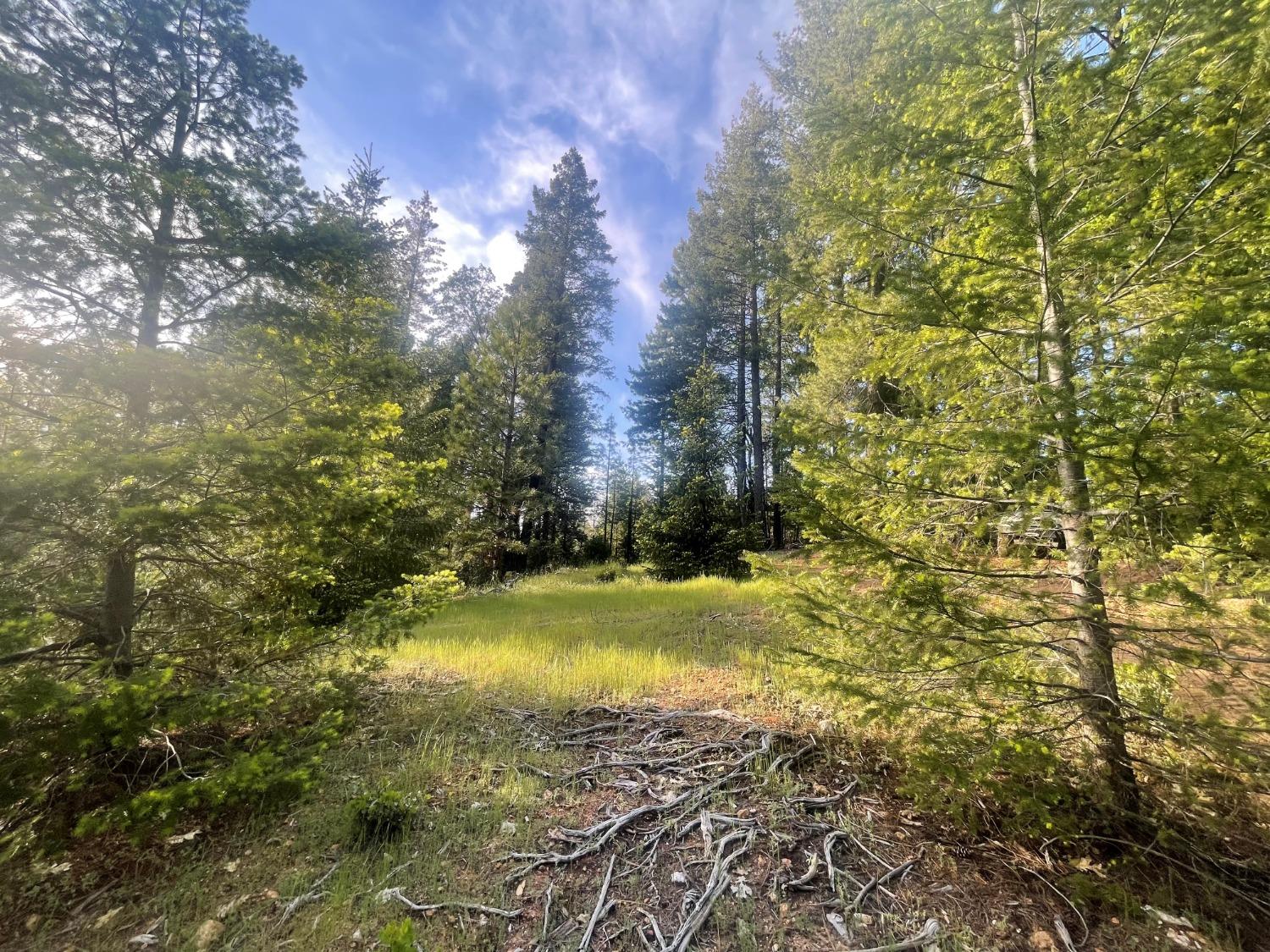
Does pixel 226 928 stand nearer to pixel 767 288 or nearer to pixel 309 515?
pixel 309 515

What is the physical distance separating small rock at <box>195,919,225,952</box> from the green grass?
1.93 metres

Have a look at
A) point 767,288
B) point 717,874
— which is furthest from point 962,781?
point 767,288

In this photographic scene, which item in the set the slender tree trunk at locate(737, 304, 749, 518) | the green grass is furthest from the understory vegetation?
the slender tree trunk at locate(737, 304, 749, 518)

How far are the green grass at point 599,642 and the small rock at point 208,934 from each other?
6.32 ft

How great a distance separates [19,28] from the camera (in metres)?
3.76

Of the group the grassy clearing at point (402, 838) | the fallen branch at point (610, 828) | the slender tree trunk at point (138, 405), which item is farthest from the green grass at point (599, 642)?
the slender tree trunk at point (138, 405)

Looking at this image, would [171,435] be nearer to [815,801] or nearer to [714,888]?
[714,888]

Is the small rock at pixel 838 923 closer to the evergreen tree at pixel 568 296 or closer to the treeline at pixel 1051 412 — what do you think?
the treeline at pixel 1051 412

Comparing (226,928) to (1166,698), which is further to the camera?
(1166,698)

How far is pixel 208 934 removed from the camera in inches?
80.4

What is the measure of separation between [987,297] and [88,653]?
6.15 metres

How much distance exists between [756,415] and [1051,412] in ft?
60.1

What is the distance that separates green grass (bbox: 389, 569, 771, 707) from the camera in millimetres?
4879

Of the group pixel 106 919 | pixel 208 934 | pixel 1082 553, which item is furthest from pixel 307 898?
pixel 1082 553
